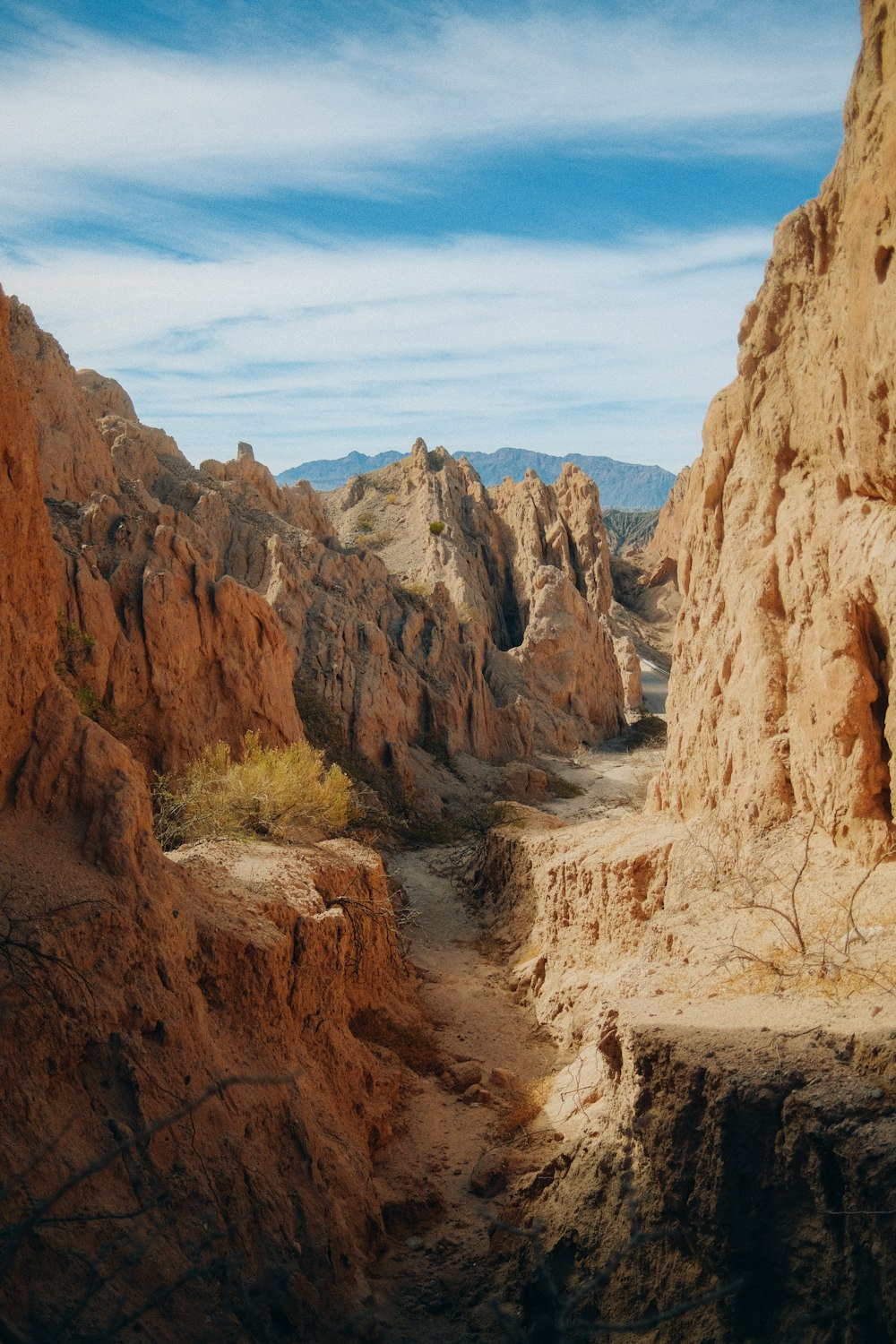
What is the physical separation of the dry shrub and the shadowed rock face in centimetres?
584

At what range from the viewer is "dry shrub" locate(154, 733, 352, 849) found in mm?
14852

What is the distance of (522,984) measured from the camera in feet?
53.1

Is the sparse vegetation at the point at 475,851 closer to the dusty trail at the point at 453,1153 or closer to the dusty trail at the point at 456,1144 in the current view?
the dusty trail at the point at 456,1144

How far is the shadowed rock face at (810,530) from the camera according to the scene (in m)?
10.4

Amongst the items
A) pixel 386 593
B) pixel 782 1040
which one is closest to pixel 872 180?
pixel 782 1040

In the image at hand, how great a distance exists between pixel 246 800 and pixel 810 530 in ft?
30.1

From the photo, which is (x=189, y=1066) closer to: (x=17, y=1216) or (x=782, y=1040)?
(x=17, y=1216)

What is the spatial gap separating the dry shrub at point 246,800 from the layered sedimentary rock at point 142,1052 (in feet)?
9.07

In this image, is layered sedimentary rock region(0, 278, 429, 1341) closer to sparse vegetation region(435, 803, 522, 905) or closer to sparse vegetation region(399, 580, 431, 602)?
sparse vegetation region(435, 803, 522, 905)

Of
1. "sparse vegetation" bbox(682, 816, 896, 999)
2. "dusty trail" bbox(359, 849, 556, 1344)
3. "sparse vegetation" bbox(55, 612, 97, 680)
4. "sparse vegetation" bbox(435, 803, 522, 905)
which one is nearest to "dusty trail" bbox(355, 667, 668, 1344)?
"dusty trail" bbox(359, 849, 556, 1344)

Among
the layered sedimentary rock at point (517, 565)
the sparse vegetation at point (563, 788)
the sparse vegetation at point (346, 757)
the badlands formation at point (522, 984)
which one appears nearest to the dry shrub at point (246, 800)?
the badlands formation at point (522, 984)

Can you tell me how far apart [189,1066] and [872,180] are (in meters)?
11.2

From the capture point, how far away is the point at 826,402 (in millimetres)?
11867

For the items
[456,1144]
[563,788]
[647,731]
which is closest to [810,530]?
[456,1144]
